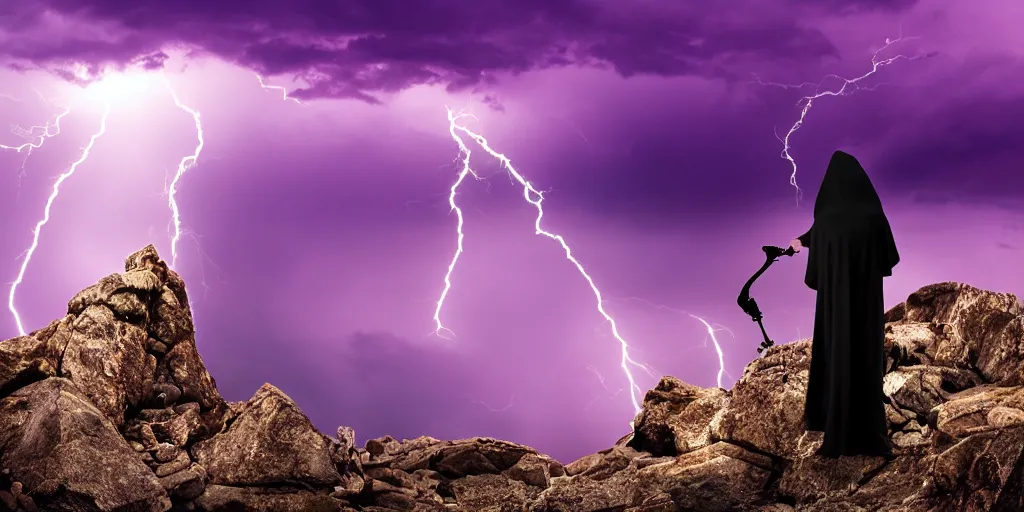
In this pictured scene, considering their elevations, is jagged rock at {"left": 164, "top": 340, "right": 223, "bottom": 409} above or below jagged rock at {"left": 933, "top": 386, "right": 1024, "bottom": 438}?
above

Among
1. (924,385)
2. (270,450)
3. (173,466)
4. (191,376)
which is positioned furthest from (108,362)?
(924,385)

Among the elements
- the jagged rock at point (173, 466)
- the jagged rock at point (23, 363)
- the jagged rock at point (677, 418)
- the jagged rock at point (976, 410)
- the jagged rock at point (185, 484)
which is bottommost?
the jagged rock at point (976, 410)

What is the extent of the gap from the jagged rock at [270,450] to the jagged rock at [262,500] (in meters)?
0.14

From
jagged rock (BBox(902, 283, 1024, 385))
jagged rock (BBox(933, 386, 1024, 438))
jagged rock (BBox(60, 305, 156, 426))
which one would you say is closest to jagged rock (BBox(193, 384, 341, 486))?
jagged rock (BBox(60, 305, 156, 426))

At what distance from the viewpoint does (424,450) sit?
1308 centimetres

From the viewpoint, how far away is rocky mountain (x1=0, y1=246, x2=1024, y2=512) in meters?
9.89

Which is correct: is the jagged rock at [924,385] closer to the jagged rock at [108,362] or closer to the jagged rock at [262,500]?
the jagged rock at [262,500]

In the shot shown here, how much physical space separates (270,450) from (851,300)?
23.9ft

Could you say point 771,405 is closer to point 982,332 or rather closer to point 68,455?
point 982,332

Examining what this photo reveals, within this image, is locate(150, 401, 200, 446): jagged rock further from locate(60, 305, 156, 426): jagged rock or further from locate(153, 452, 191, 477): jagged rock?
locate(60, 305, 156, 426): jagged rock

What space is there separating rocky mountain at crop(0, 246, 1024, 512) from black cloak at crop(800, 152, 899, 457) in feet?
1.40

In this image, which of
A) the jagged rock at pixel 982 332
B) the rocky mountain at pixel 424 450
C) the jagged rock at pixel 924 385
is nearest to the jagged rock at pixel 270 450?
the rocky mountain at pixel 424 450

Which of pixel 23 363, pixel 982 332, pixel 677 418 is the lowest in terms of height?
pixel 677 418

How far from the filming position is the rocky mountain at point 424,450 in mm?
9891
